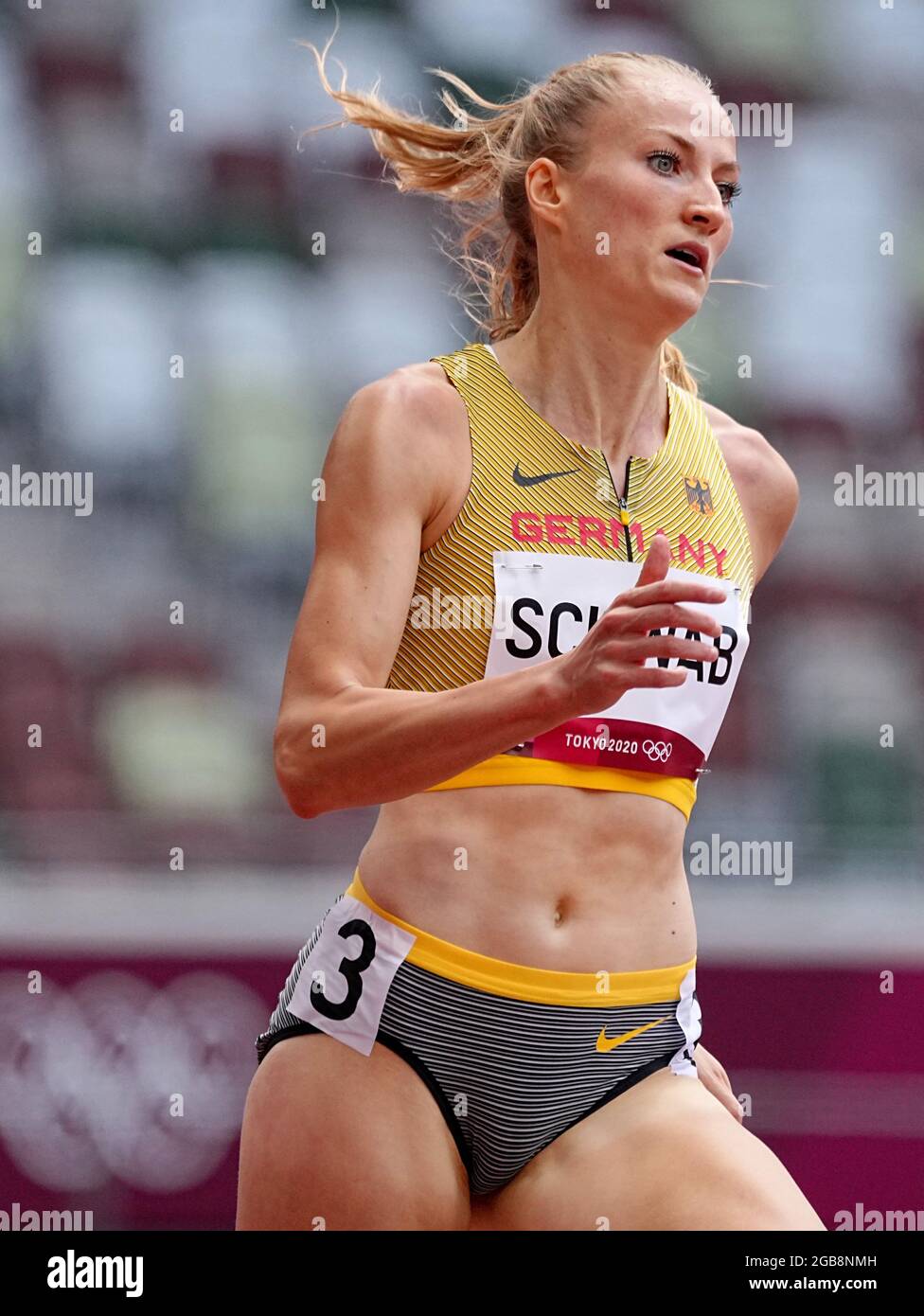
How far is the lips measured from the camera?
6.08 feet

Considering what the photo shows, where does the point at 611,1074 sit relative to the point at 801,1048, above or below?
above

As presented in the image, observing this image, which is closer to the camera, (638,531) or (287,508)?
(638,531)

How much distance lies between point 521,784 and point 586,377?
1.63ft

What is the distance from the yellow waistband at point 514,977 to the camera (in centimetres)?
170

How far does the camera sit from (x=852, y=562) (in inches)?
151

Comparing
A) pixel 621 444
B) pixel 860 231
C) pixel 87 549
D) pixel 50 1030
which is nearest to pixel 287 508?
pixel 87 549

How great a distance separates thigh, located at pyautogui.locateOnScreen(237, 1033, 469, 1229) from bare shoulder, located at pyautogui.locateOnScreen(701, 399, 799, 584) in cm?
79

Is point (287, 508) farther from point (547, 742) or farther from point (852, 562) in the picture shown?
point (547, 742)

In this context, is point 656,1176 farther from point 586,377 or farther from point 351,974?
point 586,377

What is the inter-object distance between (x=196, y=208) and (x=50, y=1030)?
1878 mm
